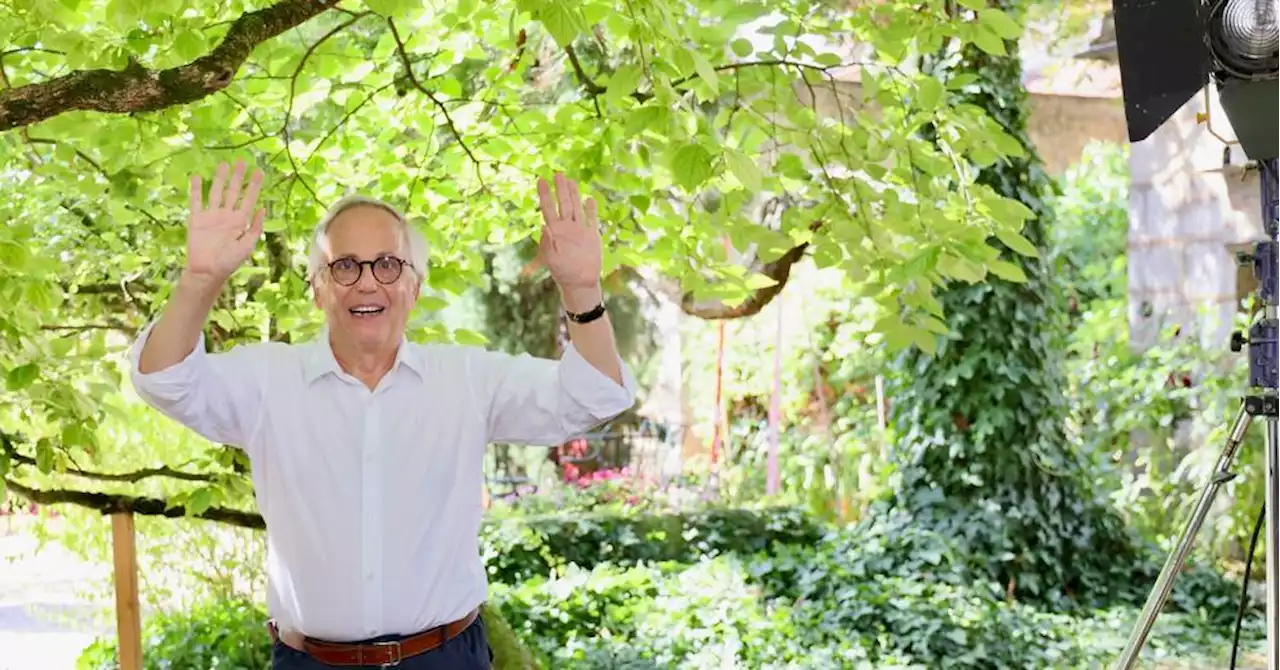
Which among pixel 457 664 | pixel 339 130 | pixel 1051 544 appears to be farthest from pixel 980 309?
pixel 457 664

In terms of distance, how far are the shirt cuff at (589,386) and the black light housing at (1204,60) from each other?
3.57 feet

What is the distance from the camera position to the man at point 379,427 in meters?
1.70

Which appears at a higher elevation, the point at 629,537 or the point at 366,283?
the point at 366,283

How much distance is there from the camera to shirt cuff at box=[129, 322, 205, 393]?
5.14 ft

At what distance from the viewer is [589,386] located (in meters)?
1.70

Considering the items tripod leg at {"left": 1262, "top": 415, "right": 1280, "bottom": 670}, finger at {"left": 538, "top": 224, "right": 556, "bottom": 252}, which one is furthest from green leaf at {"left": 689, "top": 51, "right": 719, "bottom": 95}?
tripod leg at {"left": 1262, "top": 415, "right": 1280, "bottom": 670}

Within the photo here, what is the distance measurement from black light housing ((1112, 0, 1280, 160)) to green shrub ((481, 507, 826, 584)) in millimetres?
3732

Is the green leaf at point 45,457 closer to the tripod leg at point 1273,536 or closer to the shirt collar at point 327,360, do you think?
the shirt collar at point 327,360

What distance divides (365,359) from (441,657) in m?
0.38

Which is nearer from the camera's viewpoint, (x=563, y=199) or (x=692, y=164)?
(x=563, y=199)

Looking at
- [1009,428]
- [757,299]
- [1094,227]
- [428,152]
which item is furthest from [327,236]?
[1094,227]

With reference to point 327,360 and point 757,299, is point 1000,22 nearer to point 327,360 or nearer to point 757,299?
point 327,360

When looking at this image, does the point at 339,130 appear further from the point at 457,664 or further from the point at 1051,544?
the point at 1051,544

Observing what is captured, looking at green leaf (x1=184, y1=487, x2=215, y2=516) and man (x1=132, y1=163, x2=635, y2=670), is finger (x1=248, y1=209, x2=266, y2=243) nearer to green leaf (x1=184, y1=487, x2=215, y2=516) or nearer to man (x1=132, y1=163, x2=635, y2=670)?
man (x1=132, y1=163, x2=635, y2=670)
